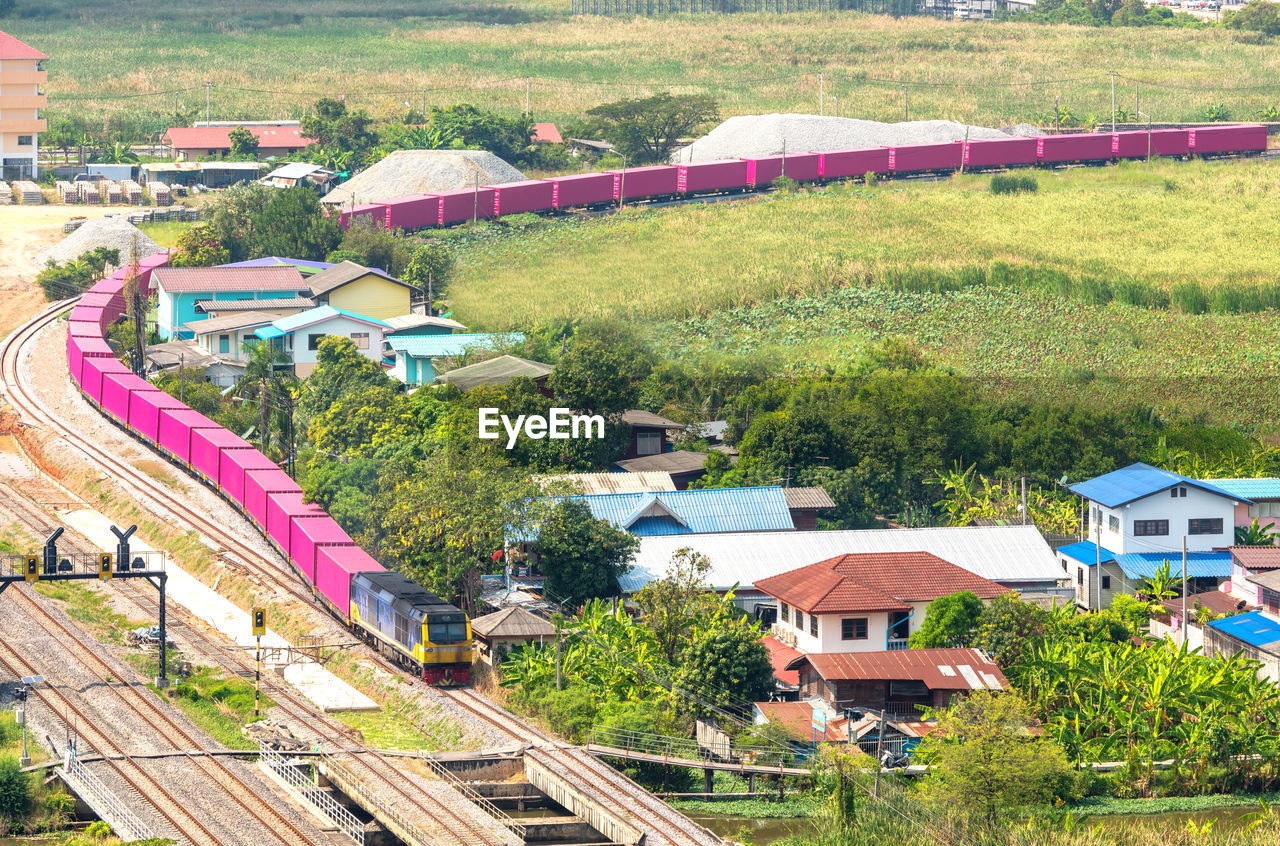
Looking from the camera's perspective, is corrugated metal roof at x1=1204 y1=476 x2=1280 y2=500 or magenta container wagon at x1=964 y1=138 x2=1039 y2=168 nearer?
corrugated metal roof at x1=1204 y1=476 x2=1280 y2=500

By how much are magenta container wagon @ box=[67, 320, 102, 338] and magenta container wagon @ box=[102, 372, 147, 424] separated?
26.4 feet

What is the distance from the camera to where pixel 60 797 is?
4000cm

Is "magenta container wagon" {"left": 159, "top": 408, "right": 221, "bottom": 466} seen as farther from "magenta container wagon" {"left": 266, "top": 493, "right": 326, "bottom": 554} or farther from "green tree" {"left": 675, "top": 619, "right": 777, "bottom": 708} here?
"green tree" {"left": 675, "top": 619, "right": 777, "bottom": 708}

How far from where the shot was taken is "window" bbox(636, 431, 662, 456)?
234 feet

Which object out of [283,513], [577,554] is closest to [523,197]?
[283,513]

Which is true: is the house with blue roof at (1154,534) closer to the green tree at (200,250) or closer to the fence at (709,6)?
the green tree at (200,250)

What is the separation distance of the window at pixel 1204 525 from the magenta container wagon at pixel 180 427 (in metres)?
37.5

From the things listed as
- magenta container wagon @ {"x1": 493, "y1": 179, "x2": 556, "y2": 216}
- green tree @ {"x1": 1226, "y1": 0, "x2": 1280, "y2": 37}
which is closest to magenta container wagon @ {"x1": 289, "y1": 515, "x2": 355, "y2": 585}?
magenta container wagon @ {"x1": 493, "y1": 179, "x2": 556, "y2": 216}

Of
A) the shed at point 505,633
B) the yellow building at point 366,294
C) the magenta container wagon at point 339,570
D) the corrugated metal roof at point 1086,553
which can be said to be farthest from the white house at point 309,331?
the corrugated metal roof at point 1086,553

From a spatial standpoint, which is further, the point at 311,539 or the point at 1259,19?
the point at 1259,19

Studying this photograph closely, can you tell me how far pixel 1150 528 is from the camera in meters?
60.5

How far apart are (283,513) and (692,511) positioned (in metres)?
14.4

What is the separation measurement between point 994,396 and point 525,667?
32.9 metres

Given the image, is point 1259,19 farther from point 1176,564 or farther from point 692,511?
point 692,511
